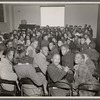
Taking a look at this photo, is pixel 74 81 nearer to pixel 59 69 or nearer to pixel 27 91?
pixel 59 69

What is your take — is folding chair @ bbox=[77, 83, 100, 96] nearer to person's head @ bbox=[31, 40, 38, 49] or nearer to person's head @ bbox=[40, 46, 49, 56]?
person's head @ bbox=[40, 46, 49, 56]

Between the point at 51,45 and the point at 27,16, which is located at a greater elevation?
the point at 27,16

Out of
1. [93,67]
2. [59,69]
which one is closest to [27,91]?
[59,69]

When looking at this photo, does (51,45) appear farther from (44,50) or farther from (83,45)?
(83,45)

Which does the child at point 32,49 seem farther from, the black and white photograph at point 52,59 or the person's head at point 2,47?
the person's head at point 2,47

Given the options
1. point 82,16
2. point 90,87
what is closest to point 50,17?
point 82,16
